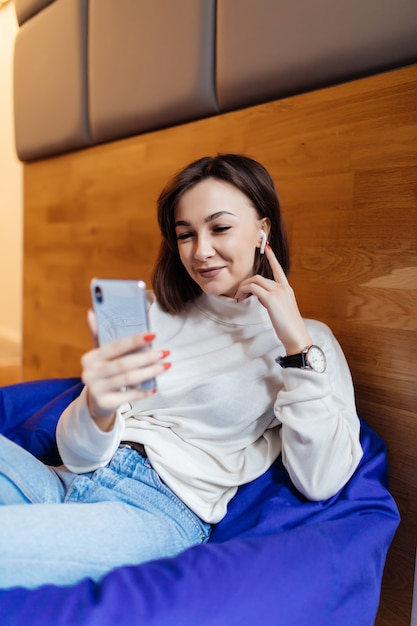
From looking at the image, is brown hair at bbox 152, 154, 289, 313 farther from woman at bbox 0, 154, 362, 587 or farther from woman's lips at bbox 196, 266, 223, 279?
woman's lips at bbox 196, 266, 223, 279

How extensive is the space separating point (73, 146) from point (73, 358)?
3.01 ft

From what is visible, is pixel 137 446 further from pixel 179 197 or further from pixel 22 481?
pixel 179 197

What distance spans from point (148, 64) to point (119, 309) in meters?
1.31

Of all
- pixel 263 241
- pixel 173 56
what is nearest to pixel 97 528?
pixel 263 241

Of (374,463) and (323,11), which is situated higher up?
(323,11)

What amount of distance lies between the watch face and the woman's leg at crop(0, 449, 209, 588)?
A: 365 mm

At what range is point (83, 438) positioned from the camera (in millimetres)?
870

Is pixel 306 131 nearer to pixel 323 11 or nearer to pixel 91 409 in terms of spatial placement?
pixel 323 11

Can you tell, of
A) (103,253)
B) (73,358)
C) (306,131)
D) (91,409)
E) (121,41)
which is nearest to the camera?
(91,409)

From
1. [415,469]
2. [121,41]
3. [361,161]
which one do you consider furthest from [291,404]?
[121,41]

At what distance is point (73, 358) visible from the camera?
2.34 m

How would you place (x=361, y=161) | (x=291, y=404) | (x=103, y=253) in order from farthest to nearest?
1. (x=103, y=253)
2. (x=361, y=161)
3. (x=291, y=404)

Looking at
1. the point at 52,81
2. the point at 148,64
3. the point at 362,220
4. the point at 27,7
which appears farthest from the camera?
the point at 27,7

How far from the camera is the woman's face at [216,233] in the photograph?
1062mm
